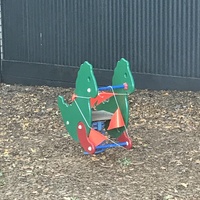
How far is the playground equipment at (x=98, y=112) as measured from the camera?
558cm

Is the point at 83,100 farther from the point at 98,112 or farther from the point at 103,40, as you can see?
the point at 103,40

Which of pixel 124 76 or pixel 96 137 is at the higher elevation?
pixel 124 76

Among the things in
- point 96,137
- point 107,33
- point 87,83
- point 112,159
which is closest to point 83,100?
point 87,83

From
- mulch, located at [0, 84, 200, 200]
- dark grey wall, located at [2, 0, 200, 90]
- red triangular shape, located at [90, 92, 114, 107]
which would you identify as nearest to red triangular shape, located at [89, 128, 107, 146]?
mulch, located at [0, 84, 200, 200]

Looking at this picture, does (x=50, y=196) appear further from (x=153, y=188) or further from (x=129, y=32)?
(x=129, y=32)

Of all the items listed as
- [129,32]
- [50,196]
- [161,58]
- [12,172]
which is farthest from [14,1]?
[50,196]

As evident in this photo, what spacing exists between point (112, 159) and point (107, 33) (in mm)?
4104

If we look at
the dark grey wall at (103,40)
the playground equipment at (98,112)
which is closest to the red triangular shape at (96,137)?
the playground equipment at (98,112)

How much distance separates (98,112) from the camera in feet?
19.7

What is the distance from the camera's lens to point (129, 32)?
9188 mm

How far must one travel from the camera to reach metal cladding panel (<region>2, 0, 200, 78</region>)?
854cm

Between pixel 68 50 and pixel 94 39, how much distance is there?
67 centimetres

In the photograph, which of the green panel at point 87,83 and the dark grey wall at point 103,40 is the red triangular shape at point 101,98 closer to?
the green panel at point 87,83

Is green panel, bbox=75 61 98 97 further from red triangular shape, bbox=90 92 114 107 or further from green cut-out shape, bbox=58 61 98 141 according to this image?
red triangular shape, bbox=90 92 114 107
